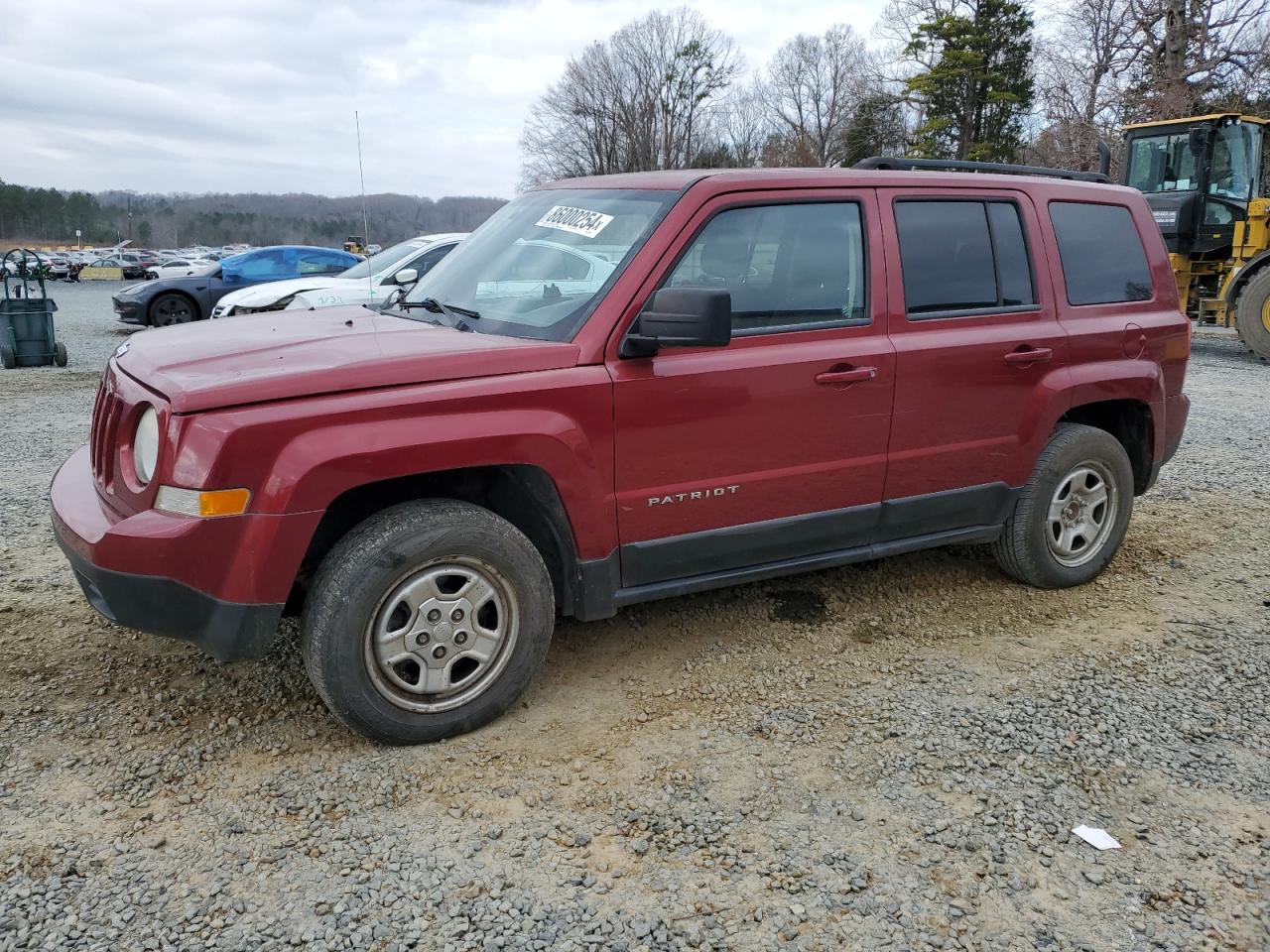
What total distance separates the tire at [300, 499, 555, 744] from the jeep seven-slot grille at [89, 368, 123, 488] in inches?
34.8

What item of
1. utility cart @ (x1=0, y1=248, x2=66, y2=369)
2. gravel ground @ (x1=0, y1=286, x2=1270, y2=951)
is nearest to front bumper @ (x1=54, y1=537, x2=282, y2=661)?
gravel ground @ (x1=0, y1=286, x2=1270, y2=951)

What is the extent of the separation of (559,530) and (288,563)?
0.91 m

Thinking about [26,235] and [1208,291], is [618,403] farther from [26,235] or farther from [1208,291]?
[26,235]

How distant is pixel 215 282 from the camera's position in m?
16.7

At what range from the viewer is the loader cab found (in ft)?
45.5

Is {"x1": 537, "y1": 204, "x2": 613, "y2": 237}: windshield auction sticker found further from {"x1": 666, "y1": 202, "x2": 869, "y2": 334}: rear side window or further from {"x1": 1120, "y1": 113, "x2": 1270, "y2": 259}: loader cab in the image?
{"x1": 1120, "y1": 113, "x2": 1270, "y2": 259}: loader cab

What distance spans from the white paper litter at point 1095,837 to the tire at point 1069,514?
6.18 ft

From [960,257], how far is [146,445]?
3263 mm

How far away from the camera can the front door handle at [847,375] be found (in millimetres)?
3670

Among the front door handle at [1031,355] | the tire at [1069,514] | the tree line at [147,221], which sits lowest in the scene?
the tire at [1069,514]

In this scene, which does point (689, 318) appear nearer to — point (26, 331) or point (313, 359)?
point (313, 359)

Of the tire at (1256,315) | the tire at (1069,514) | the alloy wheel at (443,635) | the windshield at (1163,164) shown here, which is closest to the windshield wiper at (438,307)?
the alloy wheel at (443,635)

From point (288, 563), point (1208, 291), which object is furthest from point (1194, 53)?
point (288, 563)

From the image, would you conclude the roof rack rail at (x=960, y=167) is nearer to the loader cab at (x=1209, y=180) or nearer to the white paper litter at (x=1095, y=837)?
the white paper litter at (x=1095, y=837)
